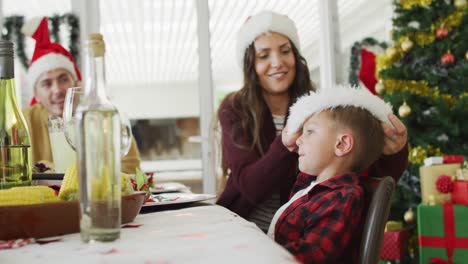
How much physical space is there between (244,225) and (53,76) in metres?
2.69

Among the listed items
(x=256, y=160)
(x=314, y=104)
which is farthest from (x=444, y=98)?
(x=314, y=104)

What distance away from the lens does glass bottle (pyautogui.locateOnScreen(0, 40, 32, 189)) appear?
100cm

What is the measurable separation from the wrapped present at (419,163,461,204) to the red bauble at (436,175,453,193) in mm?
28

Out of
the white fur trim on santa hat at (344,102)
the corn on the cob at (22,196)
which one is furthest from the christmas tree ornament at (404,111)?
the corn on the cob at (22,196)

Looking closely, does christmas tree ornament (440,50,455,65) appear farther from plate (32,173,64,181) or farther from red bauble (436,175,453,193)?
plate (32,173,64,181)

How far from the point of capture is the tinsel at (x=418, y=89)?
3123 millimetres

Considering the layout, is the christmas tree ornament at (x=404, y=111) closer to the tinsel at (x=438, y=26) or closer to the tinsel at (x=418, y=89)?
the tinsel at (x=418, y=89)

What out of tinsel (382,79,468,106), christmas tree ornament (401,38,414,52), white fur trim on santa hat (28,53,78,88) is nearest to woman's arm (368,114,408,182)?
tinsel (382,79,468,106)

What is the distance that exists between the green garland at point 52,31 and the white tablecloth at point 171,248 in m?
3.36

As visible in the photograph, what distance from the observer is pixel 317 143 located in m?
1.44

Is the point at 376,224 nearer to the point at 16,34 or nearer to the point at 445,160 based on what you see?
the point at 445,160

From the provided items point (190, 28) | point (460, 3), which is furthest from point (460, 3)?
point (190, 28)

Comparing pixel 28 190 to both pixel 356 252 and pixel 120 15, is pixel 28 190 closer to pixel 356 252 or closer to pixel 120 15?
pixel 356 252

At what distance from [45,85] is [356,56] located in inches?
97.1
